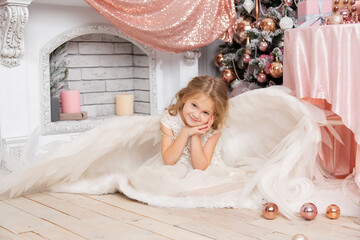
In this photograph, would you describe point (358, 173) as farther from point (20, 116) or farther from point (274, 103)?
point (20, 116)

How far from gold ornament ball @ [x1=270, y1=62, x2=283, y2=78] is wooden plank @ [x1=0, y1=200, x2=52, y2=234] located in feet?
5.54

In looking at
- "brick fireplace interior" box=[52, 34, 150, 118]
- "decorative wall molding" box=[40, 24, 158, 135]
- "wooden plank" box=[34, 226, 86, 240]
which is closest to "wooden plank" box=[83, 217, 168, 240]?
"wooden plank" box=[34, 226, 86, 240]

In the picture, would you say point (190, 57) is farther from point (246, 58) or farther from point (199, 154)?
point (199, 154)

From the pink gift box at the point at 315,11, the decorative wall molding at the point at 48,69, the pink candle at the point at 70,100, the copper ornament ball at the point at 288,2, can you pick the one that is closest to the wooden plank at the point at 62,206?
the decorative wall molding at the point at 48,69

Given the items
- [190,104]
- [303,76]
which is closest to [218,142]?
[190,104]

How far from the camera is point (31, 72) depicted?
9.17 feet

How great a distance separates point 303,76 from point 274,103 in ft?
0.66

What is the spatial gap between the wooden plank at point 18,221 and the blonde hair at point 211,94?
80 centimetres

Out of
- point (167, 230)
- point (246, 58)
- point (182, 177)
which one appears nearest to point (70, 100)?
point (246, 58)

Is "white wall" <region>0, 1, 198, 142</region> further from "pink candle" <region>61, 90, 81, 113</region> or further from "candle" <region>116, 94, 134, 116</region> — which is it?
"candle" <region>116, 94, 134, 116</region>

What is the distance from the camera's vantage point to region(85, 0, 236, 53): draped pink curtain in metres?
2.79

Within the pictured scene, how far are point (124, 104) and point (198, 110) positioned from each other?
1220 mm

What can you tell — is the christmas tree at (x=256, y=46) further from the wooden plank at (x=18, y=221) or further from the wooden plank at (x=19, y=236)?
the wooden plank at (x=19, y=236)

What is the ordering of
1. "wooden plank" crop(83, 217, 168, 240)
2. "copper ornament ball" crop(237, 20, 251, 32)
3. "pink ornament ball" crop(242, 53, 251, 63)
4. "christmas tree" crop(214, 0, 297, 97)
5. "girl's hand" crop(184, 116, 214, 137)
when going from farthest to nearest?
"copper ornament ball" crop(237, 20, 251, 32) < "pink ornament ball" crop(242, 53, 251, 63) < "christmas tree" crop(214, 0, 297, 97) < "girl's hand" crop(184, 116, 214, 137) < "wooden plank" crop(83, 217, 168, 240)
